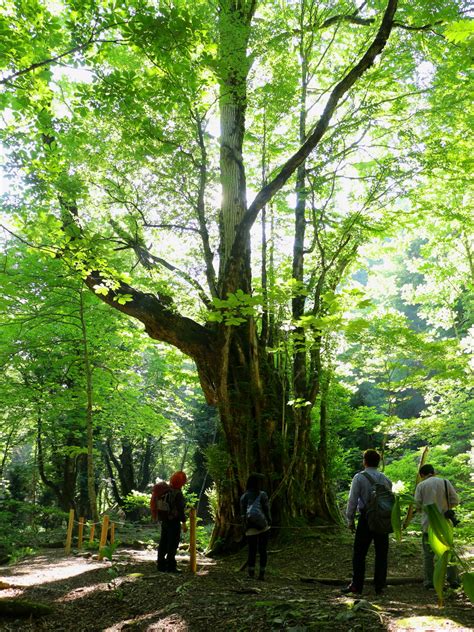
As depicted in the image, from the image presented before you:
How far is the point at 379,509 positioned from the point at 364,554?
0.52 m

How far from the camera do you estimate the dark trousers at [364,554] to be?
15.2ft

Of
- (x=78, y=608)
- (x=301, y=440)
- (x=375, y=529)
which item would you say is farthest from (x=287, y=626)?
(x=301, y=440)

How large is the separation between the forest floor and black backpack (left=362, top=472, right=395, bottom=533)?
24.1 inches

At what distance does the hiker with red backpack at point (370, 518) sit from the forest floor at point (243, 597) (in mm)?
211

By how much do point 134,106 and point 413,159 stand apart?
4.92 metres

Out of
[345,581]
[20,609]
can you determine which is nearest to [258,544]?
[345,581]

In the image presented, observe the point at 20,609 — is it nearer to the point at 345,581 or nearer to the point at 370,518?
the point at 370,518

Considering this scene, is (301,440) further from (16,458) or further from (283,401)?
(16,458)

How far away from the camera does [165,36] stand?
4.50 meters

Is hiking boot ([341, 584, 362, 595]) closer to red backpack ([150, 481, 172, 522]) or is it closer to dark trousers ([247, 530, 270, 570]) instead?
dark trousers ([247, 530, 270, 570])

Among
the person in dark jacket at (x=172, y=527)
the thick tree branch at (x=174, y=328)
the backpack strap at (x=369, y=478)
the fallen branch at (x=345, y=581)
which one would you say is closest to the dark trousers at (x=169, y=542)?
the person in dark jacket at (x=172, y=527)

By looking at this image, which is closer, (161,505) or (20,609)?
(20,609)

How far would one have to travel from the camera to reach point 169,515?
250 inches

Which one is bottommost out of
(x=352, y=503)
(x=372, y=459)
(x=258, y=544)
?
(x=258, y=544)
